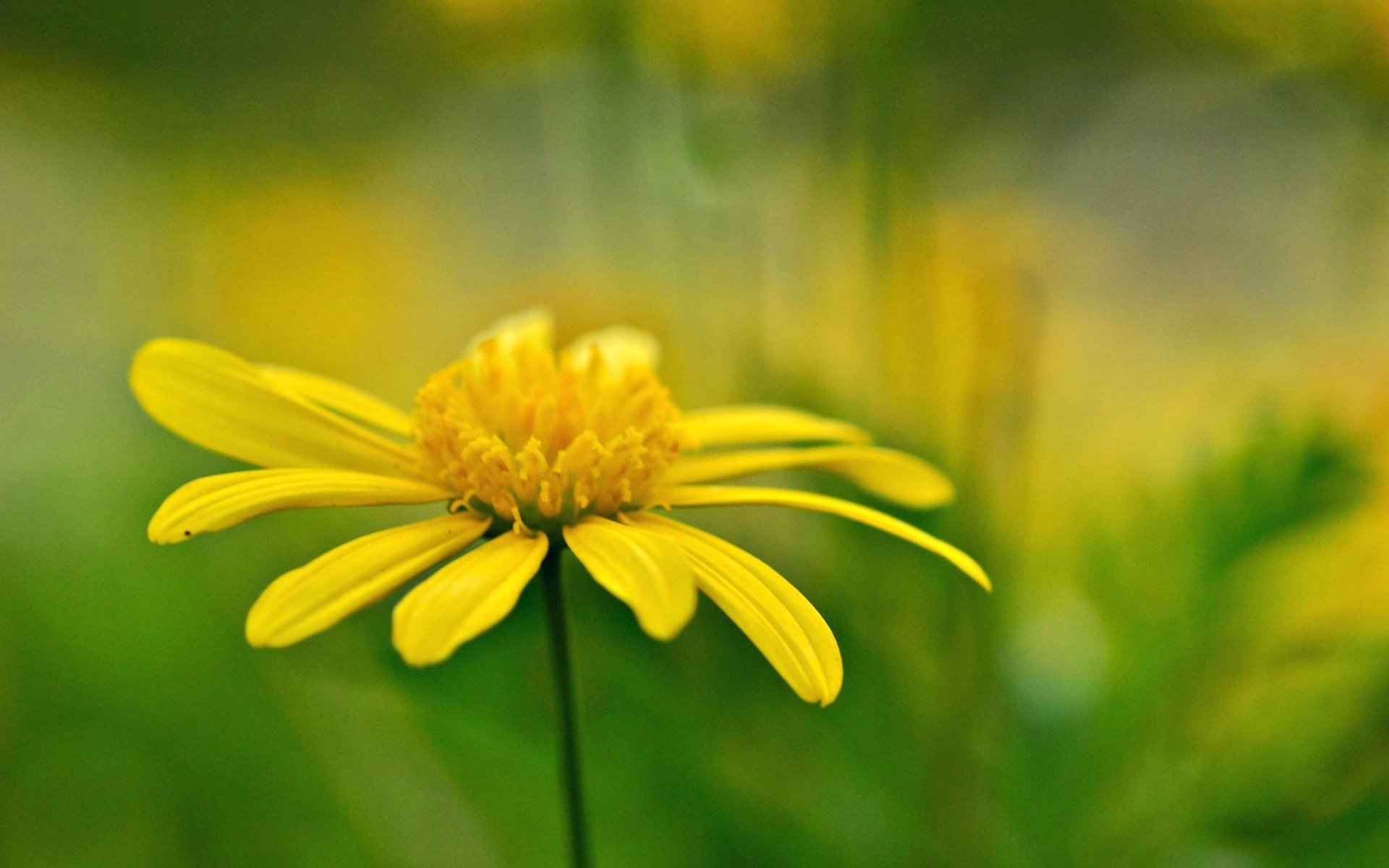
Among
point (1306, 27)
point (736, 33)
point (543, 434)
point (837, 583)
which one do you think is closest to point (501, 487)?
point (543, 434)

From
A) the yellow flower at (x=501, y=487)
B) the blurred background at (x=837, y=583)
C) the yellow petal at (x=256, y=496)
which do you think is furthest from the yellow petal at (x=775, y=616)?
the blurred background at (x=837, y=583)

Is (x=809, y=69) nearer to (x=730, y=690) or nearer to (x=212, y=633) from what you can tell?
(x=730, y=690)

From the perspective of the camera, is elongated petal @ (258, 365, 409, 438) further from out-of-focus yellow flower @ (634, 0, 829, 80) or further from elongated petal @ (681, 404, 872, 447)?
out-of-focus yellow flower @ (634, 0, 829, 80)

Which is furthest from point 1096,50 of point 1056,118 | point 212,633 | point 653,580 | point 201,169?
point 653,580

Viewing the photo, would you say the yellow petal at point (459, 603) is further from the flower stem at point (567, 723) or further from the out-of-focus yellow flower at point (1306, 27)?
the out-of-focus yellow flower at point (1306, 27)

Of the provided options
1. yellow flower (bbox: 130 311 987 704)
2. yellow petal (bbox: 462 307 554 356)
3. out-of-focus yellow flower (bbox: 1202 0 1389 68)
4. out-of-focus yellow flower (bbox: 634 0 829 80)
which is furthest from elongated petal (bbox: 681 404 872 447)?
out-of-focus yellow flower (bbox: 1202 0 1389 68)

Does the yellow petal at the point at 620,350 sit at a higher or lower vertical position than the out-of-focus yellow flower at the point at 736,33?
lower

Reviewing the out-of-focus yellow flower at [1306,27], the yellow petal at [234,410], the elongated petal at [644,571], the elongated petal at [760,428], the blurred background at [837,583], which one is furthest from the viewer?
the out-of-focus yellow flower at [1306,27]
